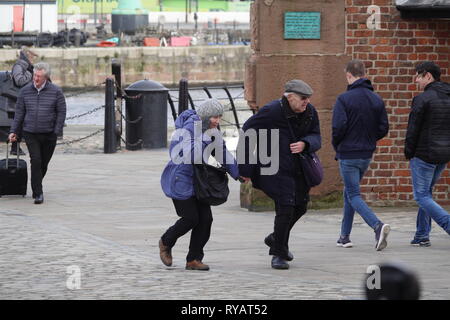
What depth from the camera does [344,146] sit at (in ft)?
36.2

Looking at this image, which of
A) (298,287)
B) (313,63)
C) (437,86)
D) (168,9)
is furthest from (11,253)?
(168,9)

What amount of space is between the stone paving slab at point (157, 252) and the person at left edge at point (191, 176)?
199 mm

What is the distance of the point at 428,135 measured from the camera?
10914 mm

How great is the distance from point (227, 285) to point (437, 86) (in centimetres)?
321

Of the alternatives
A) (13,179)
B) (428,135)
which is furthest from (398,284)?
(13,179)

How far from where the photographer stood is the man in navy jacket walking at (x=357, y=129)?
434 inches

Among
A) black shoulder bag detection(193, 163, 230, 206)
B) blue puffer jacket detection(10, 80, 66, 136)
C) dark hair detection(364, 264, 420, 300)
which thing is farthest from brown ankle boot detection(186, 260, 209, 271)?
blue puffer jacket detection(10, 80, 66, 136)

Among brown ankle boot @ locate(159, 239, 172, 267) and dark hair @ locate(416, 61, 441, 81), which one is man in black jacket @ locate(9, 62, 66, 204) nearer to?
brown ankle boot @ locate(159, 239, 172, 267)

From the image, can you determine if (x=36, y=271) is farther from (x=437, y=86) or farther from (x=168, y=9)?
(x=168, y=9)

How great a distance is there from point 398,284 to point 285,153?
5.47m

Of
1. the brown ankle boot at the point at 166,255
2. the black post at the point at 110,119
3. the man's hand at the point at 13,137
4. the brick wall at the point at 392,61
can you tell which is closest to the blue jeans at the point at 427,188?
the brown ankle boot at the point at 166,255

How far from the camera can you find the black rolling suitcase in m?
15.4

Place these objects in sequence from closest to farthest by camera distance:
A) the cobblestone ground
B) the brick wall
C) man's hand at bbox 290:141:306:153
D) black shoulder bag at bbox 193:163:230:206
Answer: the cobblestone ground, black shoulder bag at bbox 193:163:230:206, man's hand at bbox 290:141:306:153, the brick wall

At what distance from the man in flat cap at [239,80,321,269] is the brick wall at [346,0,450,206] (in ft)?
13.3
